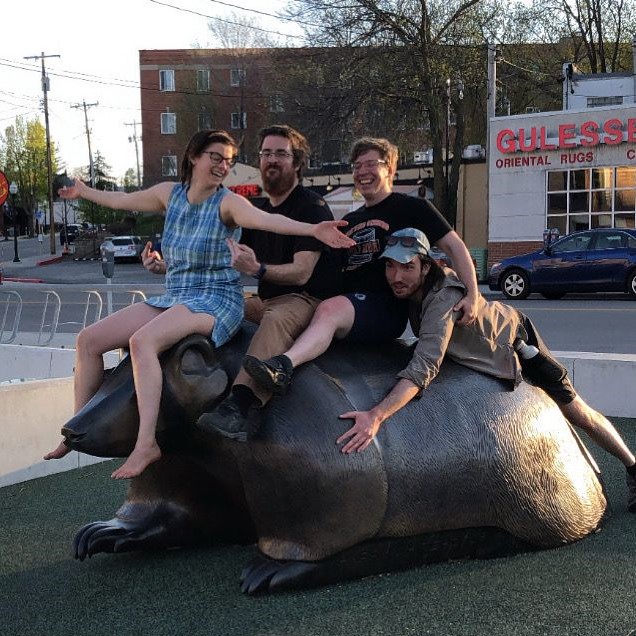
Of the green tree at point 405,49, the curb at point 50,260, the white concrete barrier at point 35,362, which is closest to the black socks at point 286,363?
the white concrete barrier at point 35,362

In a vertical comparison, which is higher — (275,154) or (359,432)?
(275,154)

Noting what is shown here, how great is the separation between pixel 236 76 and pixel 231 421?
5157 cm

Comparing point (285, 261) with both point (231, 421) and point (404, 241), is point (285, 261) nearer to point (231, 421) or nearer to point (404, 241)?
point (404, 241)

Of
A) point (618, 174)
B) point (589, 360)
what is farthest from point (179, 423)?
point (618, 174)

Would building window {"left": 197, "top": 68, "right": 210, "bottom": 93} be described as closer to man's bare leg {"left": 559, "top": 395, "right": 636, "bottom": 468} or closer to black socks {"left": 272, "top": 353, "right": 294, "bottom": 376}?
man's bare leg {"left": 559, "top": 395, "right": 636, "bottom": 468}

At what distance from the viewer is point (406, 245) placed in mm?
4008

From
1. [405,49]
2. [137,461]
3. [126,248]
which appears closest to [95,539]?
[137,461]

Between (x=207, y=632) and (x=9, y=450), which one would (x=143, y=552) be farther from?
(x=9, y=450)

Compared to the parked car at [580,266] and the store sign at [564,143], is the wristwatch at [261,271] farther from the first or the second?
the store sign at [564,143]

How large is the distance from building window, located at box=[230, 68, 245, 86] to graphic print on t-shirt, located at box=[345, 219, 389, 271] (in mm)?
48415

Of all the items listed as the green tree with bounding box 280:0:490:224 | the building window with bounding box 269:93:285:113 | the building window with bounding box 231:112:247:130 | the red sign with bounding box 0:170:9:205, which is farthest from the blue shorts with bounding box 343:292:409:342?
the building window with bounding box 231:112:247:130

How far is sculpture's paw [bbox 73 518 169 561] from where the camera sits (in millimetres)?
4293

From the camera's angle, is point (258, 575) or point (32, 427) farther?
point (32, 427)

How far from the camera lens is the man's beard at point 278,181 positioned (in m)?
4.08
